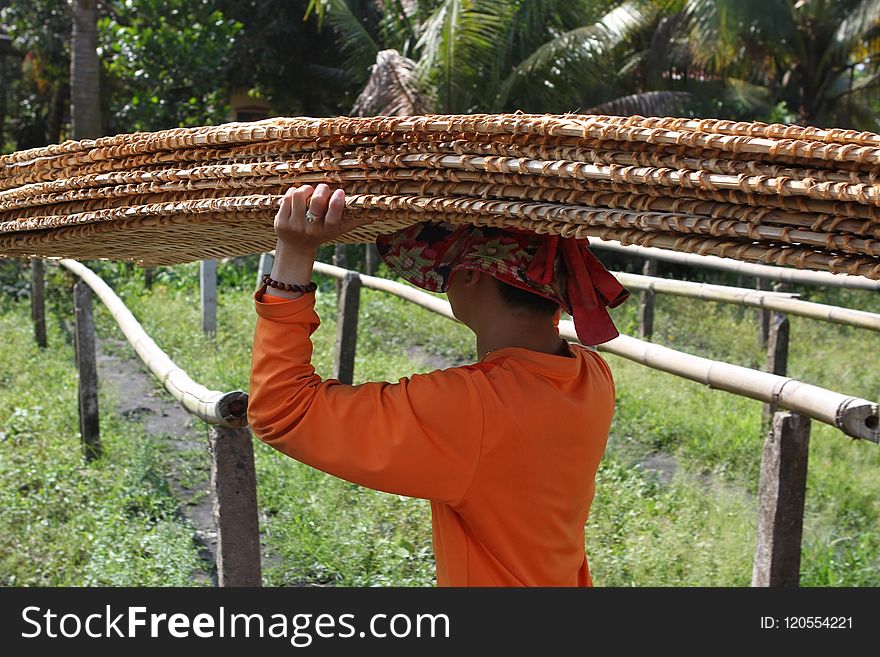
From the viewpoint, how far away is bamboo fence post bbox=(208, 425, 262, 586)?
232 centimetres

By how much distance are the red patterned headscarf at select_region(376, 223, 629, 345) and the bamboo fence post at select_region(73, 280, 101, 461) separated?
3901 millimetres

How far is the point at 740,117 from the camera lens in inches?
534

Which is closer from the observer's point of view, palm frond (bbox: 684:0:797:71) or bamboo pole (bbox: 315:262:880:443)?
bamboo pole (bbox: 315:262:880:443)

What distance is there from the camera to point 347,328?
592 cm

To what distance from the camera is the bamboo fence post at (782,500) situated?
268 centimetres

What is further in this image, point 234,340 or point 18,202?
point 234,340

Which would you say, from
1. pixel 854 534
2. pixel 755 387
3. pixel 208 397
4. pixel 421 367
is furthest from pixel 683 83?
pixel 208 397

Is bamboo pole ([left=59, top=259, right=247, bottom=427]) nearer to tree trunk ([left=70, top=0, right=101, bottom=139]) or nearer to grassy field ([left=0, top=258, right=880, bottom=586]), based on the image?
grassy field ([left=0, top=258, right=880, bottom=586])

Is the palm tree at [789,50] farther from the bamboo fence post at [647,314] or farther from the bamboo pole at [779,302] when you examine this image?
the bamboo pole at [779,302]

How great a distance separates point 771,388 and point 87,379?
3711mm

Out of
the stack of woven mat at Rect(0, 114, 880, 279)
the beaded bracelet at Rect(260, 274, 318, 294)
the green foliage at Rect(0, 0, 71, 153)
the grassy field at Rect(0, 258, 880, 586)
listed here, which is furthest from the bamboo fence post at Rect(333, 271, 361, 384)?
the green foliage at Rect(0, 0, 71, 153)

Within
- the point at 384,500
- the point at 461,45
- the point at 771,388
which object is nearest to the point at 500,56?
the point at 461,45
